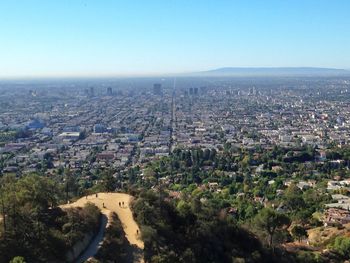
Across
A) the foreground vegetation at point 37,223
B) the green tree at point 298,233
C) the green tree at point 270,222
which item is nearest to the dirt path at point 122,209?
the foreground vegetation at point 37,223

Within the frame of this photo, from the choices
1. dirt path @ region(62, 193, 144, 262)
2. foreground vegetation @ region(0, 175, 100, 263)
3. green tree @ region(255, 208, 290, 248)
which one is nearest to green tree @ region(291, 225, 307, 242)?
green tree @ region(255, 208, 290, 248)

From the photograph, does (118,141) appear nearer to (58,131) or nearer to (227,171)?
(58,131)

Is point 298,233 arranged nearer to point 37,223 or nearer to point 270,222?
point 270,222

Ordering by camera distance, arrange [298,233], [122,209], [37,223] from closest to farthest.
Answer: [37,223] → [122,209] → [298,233]

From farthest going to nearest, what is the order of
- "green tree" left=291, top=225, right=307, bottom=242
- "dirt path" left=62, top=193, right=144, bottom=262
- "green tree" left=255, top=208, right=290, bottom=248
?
"green tree" left=291, top=225, right=307, bottom=242 → "green tree" left=255, top=208, right=290, bottom=248 → "dirt path" left=62, top=193, right=144, bottom=262

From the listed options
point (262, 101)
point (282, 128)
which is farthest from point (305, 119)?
point (262, 101)

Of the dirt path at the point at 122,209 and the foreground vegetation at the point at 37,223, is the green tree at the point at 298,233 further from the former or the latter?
the foreground vegetation at the point at 37,223

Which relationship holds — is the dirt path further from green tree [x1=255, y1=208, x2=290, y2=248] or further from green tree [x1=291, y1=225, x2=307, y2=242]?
green tree [x1=291, y1=225, x2=307, y2=242]

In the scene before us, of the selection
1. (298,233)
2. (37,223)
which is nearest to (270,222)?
(298,233)
